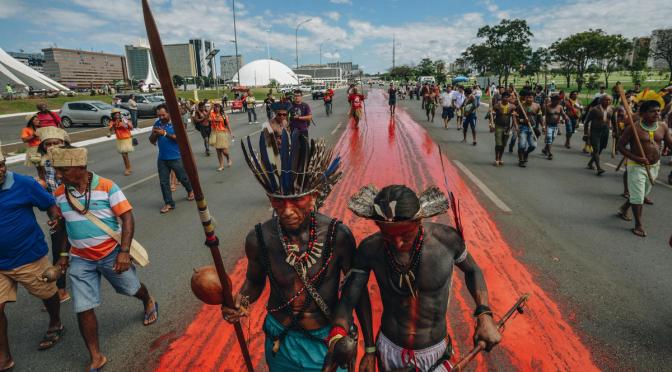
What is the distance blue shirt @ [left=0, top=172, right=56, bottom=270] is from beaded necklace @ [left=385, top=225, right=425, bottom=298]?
3.27m

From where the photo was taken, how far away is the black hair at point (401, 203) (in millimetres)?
1826

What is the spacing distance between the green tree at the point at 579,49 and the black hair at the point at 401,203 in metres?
45.5

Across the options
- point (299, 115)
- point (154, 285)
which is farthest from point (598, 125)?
point (154, 285)

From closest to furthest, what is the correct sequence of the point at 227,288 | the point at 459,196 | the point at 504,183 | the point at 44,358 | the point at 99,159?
the point at 227,288
the point at 44,358
the point at 459,196
the point at 504,183
the point at 99,159

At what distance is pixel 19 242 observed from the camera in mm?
3205

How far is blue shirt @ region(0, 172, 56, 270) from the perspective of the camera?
10.2 ft

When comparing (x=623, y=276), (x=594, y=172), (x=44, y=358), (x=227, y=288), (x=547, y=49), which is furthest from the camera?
(x=547, y=49)

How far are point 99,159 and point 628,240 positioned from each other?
14.4 meters

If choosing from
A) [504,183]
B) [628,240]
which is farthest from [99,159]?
[628,240]

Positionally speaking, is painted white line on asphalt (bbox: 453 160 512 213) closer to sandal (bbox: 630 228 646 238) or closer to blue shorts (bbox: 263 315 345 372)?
sandal (bbox: 630 228 646 238)

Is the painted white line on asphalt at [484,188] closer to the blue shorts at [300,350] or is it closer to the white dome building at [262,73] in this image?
the blue shorts at [300,350]

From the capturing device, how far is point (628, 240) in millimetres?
5395

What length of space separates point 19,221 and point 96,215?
26.3 inches

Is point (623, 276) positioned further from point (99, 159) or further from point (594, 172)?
point (99, 159)
